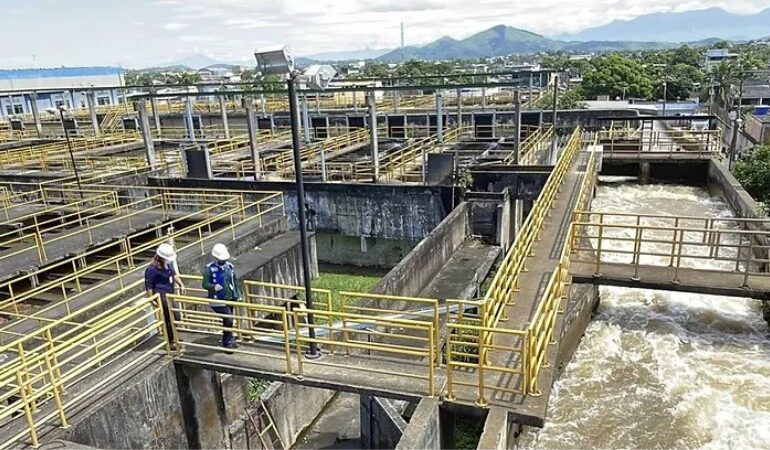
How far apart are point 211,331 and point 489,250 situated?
977 centimetres

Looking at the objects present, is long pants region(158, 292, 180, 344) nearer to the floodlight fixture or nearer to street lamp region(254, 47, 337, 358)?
street lamp region(254, 47, 337, 358)

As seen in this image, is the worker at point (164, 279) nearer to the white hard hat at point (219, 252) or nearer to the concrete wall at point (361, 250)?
the white hard hat at point (219, 252)

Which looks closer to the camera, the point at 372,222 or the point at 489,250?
the point at 489,250

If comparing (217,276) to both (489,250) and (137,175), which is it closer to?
(489,250)

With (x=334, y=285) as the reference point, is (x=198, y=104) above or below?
above

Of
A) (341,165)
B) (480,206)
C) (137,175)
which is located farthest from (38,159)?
(480,206)

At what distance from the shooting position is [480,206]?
17078mm

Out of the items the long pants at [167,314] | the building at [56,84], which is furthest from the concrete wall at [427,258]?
the building at [56,84]

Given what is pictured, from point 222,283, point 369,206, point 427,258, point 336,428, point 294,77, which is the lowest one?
point 336,428

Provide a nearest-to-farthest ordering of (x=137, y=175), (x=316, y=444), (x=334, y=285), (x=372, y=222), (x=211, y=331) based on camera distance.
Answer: (x=211, y=331) < (x=316, y=444) < (x=334, y=285) < (x=372, y=222) < (x=137, y=175)

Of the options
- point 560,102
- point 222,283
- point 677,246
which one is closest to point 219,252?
point 222,283

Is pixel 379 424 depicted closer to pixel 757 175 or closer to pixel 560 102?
pixel 757 175

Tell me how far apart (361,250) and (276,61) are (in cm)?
1245

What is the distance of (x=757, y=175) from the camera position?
2066cm
